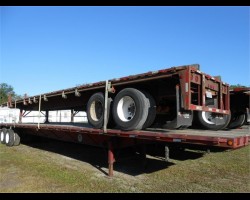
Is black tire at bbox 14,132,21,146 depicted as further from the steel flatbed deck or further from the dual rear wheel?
the dual rear wheel

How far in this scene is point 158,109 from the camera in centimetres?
654

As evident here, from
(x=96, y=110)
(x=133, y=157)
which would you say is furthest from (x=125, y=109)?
(x=133, y=157)

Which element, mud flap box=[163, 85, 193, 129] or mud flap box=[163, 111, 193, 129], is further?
mud flap box=[163, 111, 193, 129]

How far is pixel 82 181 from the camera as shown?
5789mm

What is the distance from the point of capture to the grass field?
17.9 feet

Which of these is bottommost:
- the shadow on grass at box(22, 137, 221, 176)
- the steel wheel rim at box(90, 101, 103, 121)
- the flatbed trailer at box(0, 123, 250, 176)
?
the shadow on grass at box(22, 137, 221, 176)

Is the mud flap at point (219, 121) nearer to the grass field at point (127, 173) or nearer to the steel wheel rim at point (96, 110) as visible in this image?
the grass field at point (127, 173)

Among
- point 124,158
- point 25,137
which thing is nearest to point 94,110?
point 124,158

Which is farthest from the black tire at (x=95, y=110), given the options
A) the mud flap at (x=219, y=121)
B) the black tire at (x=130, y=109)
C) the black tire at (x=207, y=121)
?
the mud flap at (x=219, y=121)

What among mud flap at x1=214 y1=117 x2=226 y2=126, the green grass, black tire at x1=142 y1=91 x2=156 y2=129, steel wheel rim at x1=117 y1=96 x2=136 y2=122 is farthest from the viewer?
mud flap at x1=214 y1=117 x2=226 y2=126

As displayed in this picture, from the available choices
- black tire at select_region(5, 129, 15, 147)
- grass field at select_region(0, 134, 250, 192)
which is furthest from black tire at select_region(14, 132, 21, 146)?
grass field at select_region(0, 134, 250, 192)

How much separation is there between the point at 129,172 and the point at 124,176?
45cm
